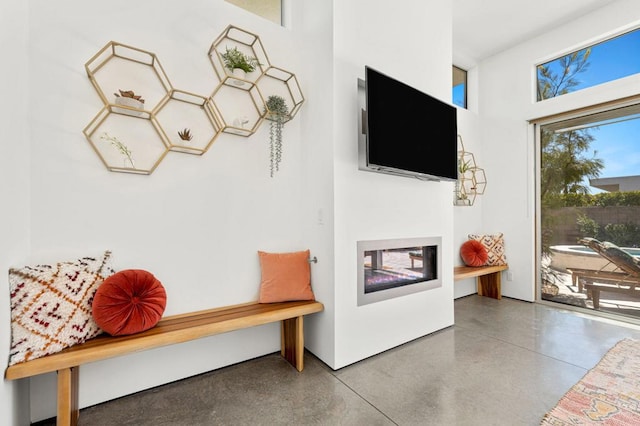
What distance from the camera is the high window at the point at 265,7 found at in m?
2.43

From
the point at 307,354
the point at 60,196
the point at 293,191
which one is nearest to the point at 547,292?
the point at 307,354

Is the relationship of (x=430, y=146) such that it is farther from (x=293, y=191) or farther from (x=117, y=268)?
(x=117, y=268)

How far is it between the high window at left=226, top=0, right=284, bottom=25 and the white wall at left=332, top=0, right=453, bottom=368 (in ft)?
2.42

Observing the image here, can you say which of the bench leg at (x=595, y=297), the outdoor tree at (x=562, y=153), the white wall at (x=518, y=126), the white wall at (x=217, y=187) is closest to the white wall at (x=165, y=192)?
the white wall at (x=217, y=187)

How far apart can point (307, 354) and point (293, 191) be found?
1.37 metres

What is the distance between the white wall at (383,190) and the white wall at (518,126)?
165cm

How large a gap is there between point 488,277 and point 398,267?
2.33 metres

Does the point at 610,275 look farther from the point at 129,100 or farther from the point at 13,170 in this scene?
the point at 13,170

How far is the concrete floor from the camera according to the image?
1.63 meters

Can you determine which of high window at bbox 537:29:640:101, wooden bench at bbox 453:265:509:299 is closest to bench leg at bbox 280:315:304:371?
wooden bench at bbox 453:265:509:299

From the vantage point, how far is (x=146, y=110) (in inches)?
74.7

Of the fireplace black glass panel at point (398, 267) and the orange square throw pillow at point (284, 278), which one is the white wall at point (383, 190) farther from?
the orange square throw pillow at point (284, 278)

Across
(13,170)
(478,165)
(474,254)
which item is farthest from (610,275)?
(13,170)

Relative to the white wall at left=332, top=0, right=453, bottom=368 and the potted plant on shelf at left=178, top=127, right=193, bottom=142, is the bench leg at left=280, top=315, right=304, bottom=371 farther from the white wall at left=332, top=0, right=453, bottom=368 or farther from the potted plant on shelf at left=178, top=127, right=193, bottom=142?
the potted plant on shelf at left=178, top=127, right=193, bottom=142
